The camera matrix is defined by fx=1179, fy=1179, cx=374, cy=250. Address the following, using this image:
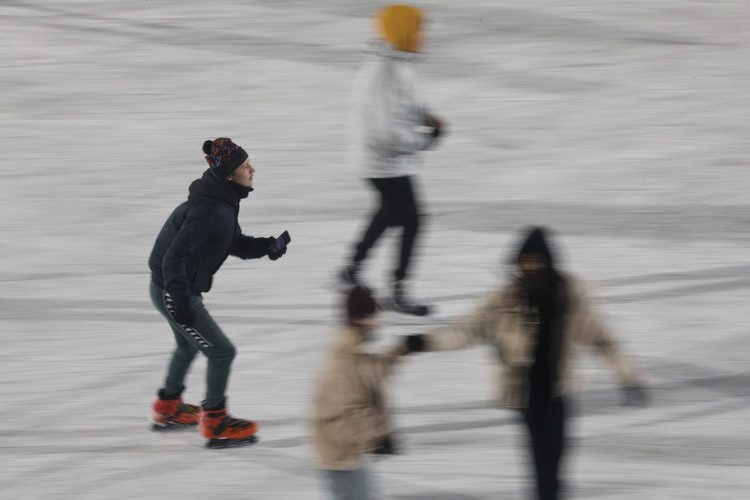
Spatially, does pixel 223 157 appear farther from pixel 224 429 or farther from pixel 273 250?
pixel 224 429

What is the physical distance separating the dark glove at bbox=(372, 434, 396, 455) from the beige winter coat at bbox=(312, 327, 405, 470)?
0.06 ft

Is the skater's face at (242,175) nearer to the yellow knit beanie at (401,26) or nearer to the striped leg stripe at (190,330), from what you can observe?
the striped leg stripe at (190,330)

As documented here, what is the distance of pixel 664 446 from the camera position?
559 centimetres

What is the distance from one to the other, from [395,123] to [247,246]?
1.36 m

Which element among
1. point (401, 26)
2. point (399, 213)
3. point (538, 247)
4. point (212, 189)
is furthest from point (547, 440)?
point (401, 26)

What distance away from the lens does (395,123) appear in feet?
21.9

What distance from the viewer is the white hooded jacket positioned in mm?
6645

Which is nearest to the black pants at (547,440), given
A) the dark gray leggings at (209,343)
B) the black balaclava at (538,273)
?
the black balaclava at (538,273)

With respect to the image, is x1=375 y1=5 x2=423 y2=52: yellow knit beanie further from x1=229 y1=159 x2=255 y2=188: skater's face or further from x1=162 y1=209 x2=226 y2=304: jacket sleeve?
x1=162 y1=209 x2=226 y2=304: jacket sleeve

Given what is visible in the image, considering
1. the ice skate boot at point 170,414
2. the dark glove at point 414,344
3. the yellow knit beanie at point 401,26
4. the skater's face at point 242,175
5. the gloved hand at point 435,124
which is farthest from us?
the gloved hand at point 435,124

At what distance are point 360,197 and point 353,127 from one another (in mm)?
2167

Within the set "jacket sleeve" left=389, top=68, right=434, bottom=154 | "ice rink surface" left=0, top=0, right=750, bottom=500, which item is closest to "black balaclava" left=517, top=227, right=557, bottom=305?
"ice rink surface" left=0, top=0, right=750, bottom=500

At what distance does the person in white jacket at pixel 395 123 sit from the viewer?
660 centimetres

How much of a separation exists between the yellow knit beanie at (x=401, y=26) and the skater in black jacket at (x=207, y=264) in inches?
55.3
